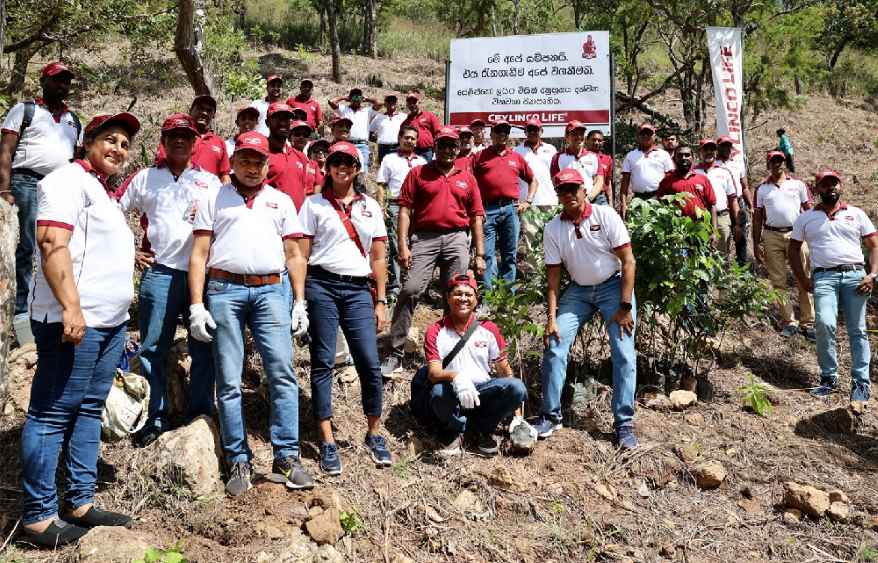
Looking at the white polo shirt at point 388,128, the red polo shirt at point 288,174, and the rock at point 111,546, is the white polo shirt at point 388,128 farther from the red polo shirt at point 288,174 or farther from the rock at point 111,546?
the rock at point 111,546

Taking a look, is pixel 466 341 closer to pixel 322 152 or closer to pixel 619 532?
pixel 619 532

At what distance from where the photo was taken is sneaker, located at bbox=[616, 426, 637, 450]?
511 centimetres

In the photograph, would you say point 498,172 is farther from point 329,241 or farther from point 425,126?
point 329,241

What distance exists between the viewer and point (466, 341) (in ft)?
15.8

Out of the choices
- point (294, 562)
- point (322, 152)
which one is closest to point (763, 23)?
point (322, 152)

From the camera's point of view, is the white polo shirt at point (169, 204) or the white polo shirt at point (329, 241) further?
the white polo shirt at point (329, 241)

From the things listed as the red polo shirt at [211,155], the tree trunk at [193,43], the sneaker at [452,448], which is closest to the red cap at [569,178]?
the sneaker at [452,448]

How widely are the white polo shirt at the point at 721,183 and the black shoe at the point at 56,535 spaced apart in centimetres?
688

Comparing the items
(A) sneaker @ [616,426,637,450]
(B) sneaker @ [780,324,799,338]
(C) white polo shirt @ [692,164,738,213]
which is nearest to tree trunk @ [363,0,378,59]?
(C) white polo shirt @ [692,164,738,213]

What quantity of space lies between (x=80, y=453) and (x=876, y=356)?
757cm

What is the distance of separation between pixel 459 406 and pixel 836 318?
388 cm

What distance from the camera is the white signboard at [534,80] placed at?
8.65 meters

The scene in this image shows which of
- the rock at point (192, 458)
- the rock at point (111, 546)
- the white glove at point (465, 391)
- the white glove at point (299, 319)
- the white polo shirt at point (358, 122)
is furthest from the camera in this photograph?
the white polo shirt at point (358, 122)

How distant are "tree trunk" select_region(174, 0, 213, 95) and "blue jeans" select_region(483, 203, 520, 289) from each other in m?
2.91
